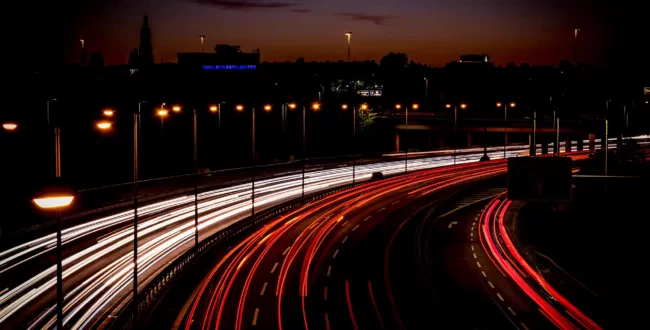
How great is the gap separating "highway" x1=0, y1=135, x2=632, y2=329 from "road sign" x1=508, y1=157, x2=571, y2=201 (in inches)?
659

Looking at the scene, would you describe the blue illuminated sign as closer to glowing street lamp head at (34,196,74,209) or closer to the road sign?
the road sign

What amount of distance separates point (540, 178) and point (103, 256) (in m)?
20.9

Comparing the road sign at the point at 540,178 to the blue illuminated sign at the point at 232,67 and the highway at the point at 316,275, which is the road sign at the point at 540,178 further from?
the blue illuminated sign at the point at 232,67

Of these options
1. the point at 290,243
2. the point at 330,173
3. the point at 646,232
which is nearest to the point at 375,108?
the point at 330,173

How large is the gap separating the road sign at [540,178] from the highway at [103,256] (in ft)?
54.9

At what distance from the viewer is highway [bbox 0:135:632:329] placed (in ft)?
90.3

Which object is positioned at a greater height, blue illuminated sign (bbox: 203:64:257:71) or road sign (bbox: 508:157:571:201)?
blue illuminated sign (bbox: 203:64:257:71)

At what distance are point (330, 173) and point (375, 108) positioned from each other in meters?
58.0

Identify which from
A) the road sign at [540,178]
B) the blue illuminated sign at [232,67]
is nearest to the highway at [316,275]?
the road sign at [540,178]

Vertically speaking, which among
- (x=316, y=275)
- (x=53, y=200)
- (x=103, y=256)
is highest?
(x=53, y=200)

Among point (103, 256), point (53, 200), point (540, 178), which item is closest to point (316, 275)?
Result: point (103, 256)

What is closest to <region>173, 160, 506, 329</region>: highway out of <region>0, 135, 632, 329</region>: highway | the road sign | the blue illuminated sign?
<region>0, 135, 632, 329</region>: highway

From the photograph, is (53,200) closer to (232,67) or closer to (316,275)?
(316,275)

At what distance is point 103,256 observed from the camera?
3600 centimetres
